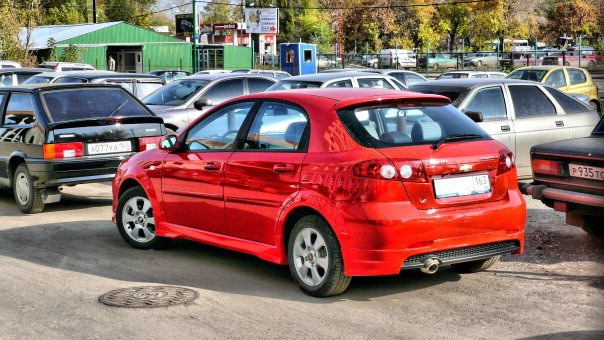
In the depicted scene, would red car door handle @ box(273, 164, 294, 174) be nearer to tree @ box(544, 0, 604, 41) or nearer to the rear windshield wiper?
the rear windshield wiper

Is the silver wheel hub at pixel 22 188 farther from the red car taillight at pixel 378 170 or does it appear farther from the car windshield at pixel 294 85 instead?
the red car taillight at pixel 378 170

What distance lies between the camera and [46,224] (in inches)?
402

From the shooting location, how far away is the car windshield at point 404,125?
6535 millimetres

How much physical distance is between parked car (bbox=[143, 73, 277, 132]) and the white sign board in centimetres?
5787

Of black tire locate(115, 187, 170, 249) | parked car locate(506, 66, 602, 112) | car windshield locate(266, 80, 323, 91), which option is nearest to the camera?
black tire locate(115, 187, 170, 249)

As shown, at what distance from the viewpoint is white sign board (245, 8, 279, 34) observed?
74.9m

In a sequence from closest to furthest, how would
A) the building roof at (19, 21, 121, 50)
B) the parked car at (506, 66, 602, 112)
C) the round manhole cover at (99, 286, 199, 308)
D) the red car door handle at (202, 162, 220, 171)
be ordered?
1. the round manhole cover at (99, 286, 199, 308)
2. the red car door handle at (202, 162, 220, 171)
3. the parked car at (506, 66, 602, 112)
4. the building roof at (19, 21, 121, 50)

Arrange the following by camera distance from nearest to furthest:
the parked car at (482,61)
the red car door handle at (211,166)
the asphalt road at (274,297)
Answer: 1. the asphalt road at (274,297)
2. the red car door handle at (211,166)
3. the parked car at (482,61)

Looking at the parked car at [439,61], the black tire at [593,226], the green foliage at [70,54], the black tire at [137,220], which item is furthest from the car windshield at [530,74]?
the green foliage at [70,54]

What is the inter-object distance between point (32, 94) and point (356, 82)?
283 inches

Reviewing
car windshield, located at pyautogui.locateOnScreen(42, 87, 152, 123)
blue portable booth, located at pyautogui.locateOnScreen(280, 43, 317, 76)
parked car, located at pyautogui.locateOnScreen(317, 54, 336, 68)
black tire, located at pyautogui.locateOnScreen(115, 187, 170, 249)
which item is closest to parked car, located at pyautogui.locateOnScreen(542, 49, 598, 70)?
blue portable booth, located at pyautogui.locateOnScreen(280, 43, 317, 76)

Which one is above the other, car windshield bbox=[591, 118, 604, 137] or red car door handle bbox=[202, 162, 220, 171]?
car windshield bbox=[591, 118, 604, 137]

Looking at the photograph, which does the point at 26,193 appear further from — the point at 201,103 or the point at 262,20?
the point at 262,20

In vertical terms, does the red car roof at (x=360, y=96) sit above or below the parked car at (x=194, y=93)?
above
